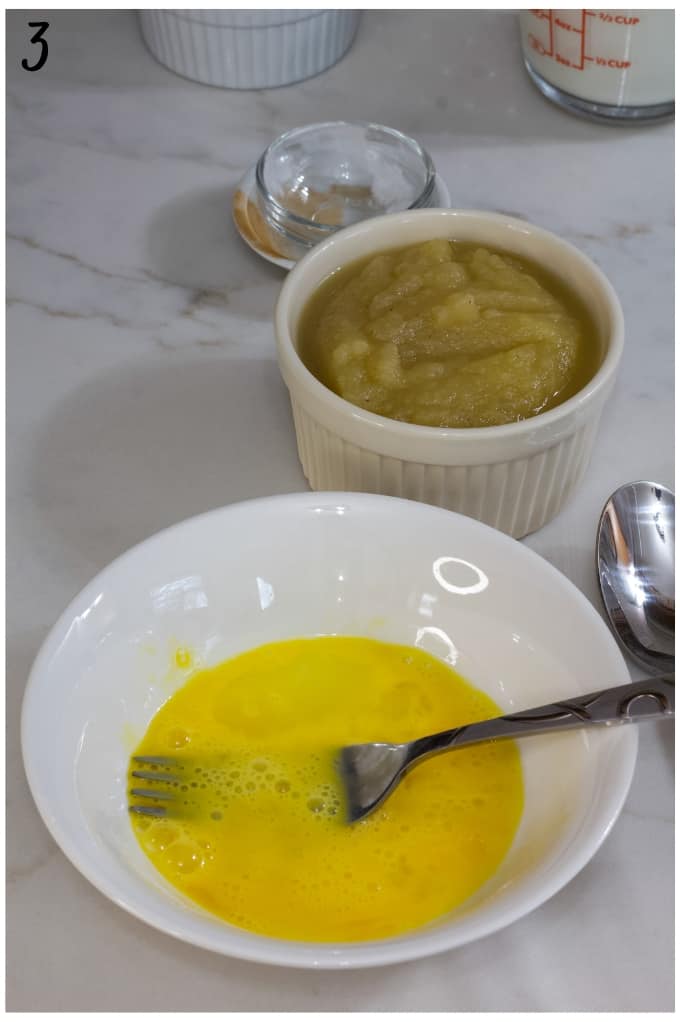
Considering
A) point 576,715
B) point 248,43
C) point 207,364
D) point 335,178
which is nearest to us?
point 576,715

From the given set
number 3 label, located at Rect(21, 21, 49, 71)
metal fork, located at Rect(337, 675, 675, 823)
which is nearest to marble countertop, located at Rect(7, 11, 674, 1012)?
number 3 label, located at Rect(21, 21, 49, 71)

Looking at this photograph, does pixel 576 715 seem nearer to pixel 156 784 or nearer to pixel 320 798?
pixel 320 798

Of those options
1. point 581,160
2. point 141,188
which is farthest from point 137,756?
point 581,160

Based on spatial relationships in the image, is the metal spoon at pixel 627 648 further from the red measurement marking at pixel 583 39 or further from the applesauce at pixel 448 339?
the red measurement marking at pixel 583 39

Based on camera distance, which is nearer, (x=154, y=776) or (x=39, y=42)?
(x=154, y=776)

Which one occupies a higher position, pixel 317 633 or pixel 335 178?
pixel 335 178

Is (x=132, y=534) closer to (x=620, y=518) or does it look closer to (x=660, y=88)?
(x=620, y=518)

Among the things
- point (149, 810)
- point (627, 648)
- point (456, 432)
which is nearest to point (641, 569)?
point (627, 648)
